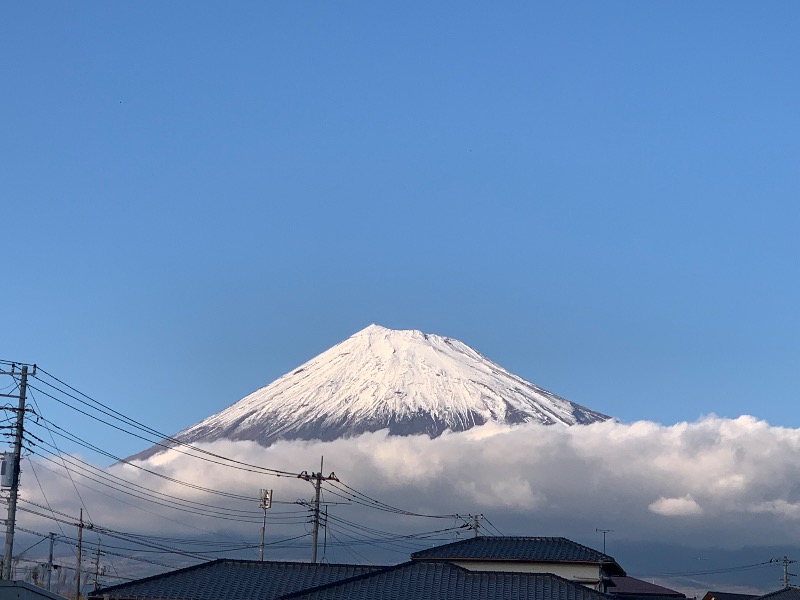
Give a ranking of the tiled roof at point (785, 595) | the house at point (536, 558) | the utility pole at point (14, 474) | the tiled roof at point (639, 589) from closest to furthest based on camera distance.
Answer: the utility pole at point (14, 474) → the house at point (536, 558) → the tiled roof at point (785, 595) → the tiled roof at point (639, 589)

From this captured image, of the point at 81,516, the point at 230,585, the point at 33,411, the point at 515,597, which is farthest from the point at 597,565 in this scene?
the point at 81,516

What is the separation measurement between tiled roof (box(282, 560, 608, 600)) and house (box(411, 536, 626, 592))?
15167 mm

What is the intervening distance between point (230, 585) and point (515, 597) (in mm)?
14442

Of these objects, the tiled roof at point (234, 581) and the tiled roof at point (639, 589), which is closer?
the tiled roof at point (234, 581)

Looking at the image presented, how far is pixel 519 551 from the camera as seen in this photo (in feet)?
239

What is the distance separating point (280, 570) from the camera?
6075 centimetres

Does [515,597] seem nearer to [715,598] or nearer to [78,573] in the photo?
[78,573]

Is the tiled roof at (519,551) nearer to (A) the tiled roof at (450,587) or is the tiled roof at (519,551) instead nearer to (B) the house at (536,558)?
Answer: (B) the house at (536,558)

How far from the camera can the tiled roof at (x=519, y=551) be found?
7162cm

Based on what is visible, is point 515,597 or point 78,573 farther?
point 78,573

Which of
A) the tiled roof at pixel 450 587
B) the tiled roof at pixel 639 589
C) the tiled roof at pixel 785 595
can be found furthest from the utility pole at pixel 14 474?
the tiled roof at pixel 639 589

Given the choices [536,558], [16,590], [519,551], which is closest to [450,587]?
[536,558]

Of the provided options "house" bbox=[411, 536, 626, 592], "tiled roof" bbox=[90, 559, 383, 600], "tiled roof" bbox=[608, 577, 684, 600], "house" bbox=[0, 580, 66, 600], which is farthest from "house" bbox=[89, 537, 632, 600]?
"tiled roof" bbox=[608, 577, 684, 600]

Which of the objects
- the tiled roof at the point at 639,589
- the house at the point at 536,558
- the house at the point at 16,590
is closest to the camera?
the house at the point at 16,590
